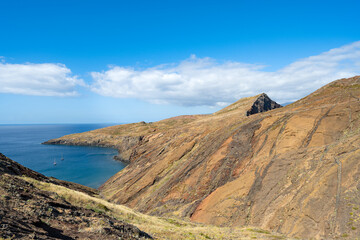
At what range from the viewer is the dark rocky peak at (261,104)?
90.4m

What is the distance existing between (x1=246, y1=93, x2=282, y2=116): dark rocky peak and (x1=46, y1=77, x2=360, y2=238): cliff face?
4416 cm

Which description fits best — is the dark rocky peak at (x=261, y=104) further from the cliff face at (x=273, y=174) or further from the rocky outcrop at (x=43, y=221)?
the rocky outcrop at (x=43, y=221)

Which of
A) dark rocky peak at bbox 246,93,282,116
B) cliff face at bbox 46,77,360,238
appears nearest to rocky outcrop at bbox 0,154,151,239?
cliff face at bbox 46,77,360,238

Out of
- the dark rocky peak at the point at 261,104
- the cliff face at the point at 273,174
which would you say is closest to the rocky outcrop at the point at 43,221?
the cliff face at the point at 273,174

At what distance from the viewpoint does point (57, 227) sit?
12.0m

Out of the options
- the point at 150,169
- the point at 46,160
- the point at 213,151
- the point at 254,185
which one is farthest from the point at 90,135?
the point at 254,185

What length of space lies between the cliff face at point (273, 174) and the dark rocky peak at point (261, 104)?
44159 mm

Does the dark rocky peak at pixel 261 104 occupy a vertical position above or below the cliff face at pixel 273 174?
above

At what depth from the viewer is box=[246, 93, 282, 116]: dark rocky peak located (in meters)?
90.4

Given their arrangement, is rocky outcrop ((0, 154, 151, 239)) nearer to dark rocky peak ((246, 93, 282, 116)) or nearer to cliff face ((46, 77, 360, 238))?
cliff face ((46, 77, 360, 238))

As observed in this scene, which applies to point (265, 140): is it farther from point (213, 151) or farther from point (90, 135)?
point (90, 135)

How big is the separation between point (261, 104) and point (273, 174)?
7477cm

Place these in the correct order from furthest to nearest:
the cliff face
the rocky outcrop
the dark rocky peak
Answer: the dark rocky peak, the cliff face, the rocky outcrop

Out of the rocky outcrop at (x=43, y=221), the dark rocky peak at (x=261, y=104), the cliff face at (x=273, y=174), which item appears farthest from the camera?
the dark rocky peak at (x=261, y=104)
